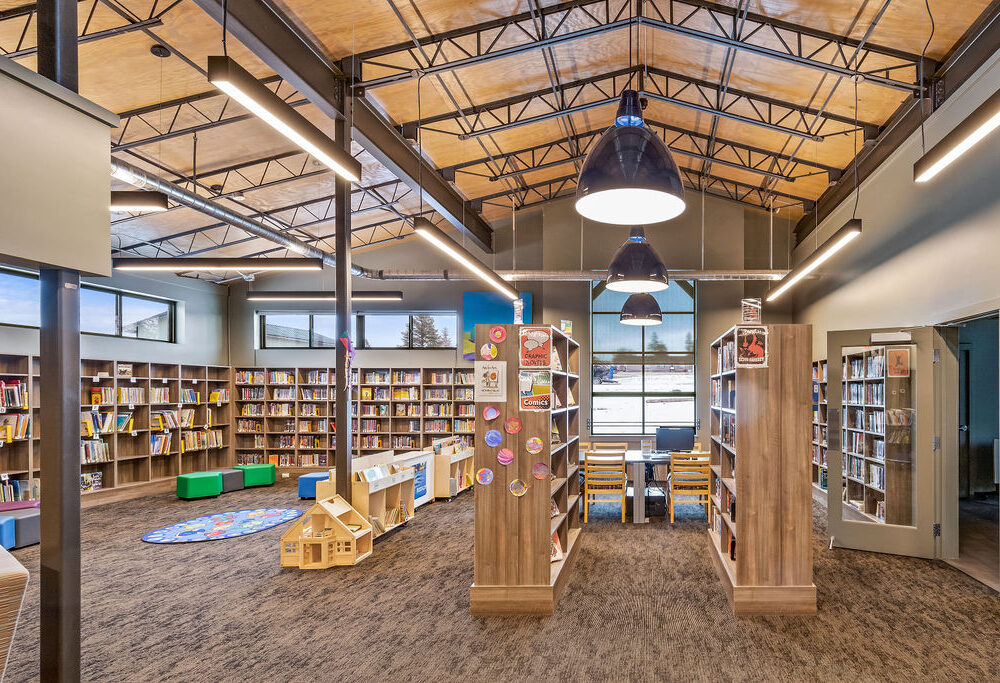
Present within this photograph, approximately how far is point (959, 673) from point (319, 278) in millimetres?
12932

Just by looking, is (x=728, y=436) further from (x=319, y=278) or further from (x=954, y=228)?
(x=319, y=278)

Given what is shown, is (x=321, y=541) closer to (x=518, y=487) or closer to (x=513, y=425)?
(x=518, y=487)

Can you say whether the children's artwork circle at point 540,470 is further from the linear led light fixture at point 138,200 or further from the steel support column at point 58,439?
the linear led light fixture at point 138,200

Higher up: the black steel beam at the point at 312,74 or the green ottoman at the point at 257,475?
the black steel beam at the point at 312,74

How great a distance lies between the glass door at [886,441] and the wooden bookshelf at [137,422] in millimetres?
→ 10337

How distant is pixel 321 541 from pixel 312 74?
476 cm

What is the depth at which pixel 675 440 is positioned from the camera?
399 inches

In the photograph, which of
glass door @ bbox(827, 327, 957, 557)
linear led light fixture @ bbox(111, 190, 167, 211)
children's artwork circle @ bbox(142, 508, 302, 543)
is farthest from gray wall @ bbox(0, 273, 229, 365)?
glass door @ bbox(827, 327, 957, 557)

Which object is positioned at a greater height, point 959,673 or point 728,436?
point 728,436

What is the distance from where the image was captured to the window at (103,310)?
953 centimetres

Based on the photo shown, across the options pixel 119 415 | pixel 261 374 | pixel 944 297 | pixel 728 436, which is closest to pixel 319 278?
pixel 261 374

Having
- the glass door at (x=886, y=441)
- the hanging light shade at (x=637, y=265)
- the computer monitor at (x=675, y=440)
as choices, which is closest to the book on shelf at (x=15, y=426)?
the hanging light shade at (x=637, y=265)

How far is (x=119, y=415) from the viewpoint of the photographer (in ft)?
36.0

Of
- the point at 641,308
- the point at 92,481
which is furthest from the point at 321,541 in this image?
the point at 92,481
